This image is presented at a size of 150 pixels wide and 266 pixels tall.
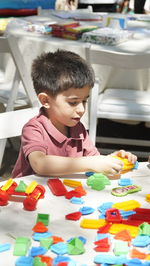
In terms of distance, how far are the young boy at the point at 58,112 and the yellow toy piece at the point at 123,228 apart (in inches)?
21.6

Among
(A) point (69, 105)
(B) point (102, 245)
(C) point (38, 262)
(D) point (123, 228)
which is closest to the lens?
(C) point (38, 262)

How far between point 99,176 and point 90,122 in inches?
70.0

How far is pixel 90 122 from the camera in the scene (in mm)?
3510

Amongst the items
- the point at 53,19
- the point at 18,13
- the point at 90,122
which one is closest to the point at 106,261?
the point at 90,122

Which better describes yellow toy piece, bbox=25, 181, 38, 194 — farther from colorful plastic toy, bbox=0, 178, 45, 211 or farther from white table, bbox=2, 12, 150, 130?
white table, bbox=2, 12, 150, 130

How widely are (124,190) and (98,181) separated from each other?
9 centimetres

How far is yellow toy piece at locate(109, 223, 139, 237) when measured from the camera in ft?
4.52

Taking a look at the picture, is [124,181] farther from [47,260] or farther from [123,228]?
[47,260]

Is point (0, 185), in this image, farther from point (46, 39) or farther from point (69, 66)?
point (46, 39)

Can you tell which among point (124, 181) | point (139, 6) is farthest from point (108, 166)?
point (139, 6)

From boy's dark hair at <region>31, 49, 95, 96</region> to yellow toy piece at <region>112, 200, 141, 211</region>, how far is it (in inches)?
25.6

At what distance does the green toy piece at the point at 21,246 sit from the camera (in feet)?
4.08

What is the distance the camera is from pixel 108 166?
1.78 m

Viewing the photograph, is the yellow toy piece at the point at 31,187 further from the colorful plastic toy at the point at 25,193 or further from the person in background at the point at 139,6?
the person in background at the point at 139,6
